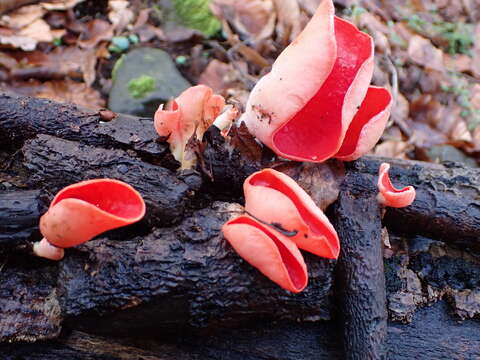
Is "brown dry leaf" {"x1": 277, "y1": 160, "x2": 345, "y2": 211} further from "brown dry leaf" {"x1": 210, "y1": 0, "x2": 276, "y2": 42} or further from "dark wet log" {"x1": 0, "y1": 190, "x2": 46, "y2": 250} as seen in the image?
"brown dry leaf" {"x1": 210, "y1": 0, "x2": 276, "y2": 42}

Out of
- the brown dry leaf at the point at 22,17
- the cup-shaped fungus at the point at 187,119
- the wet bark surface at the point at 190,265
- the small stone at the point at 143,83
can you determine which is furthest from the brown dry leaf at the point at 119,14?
the cup-shaped fungus at the point at 187,119

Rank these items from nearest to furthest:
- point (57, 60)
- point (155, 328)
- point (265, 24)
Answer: point (155, 328) < point (57, 60) < point (265, 24)

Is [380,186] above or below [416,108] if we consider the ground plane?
above

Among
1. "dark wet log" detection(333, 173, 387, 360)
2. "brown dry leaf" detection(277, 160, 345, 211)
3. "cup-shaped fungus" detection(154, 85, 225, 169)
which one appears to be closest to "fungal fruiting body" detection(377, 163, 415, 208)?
"dark wet log" detection(333, 173, 387, 360)

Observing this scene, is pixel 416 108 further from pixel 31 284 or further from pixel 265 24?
pixel 31 284

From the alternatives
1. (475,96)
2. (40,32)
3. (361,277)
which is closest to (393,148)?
(475,96)

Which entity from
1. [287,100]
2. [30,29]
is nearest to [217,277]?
[287,100]
